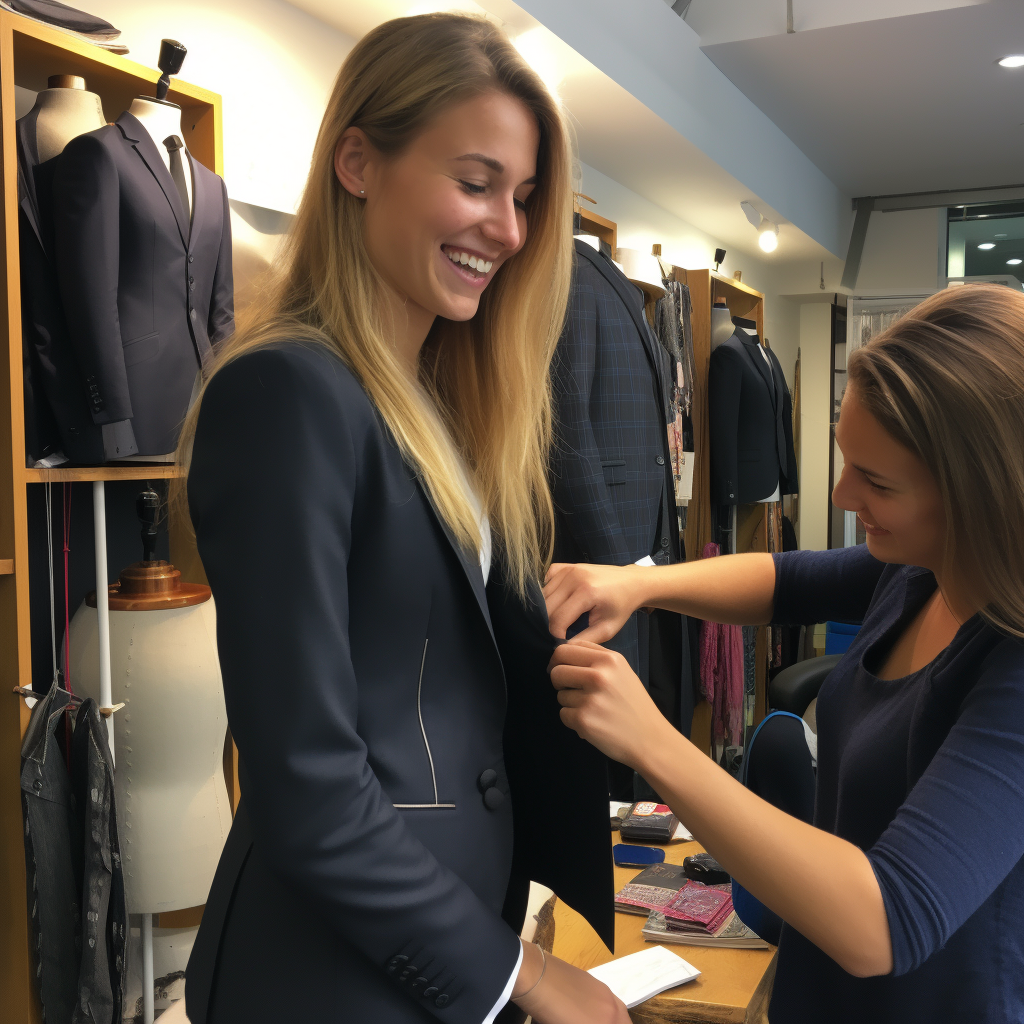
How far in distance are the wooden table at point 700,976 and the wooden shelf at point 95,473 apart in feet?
3.74

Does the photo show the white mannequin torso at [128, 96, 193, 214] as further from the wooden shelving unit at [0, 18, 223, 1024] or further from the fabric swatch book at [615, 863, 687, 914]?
the fabric swatch book at [615, 863, 687, 914]

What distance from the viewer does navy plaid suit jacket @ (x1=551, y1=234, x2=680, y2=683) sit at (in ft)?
8.86

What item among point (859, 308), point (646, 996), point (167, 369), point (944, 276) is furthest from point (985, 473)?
point (944, 276)

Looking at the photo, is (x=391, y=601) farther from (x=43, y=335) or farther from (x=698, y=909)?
(x=43, y=335)

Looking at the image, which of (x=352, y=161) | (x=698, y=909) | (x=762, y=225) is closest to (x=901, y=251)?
(x=762, y=225)

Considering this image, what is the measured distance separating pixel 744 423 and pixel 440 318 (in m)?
3.94

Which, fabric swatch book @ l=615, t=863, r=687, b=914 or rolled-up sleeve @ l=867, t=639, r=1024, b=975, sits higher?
rolled-up sleeve @ l=867, t=639, r=1024, b=975

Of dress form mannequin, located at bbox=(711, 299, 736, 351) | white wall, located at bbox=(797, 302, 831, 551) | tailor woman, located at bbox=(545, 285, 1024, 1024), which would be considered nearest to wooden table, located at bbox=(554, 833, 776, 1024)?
tailor woman, located at bbox=(545, 285, 1024, 1024)

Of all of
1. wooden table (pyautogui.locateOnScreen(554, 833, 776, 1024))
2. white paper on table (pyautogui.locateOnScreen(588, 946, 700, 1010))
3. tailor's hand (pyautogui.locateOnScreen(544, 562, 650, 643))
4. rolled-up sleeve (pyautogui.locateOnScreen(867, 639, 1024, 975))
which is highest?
tailor's hand (pyautogui.locateOnScreen(544, 562, 650, 643))

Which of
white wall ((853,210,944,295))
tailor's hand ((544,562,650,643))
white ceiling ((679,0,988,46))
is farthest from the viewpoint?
white wall ((853,210,944,295))

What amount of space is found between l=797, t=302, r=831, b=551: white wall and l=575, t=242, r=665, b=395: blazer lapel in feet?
16.3

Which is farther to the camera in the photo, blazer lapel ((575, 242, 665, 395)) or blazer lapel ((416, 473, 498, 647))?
blazer lapel ((575, 242, 665, 395))

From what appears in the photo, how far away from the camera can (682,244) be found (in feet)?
18.0

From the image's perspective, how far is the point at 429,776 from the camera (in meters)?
0.91
